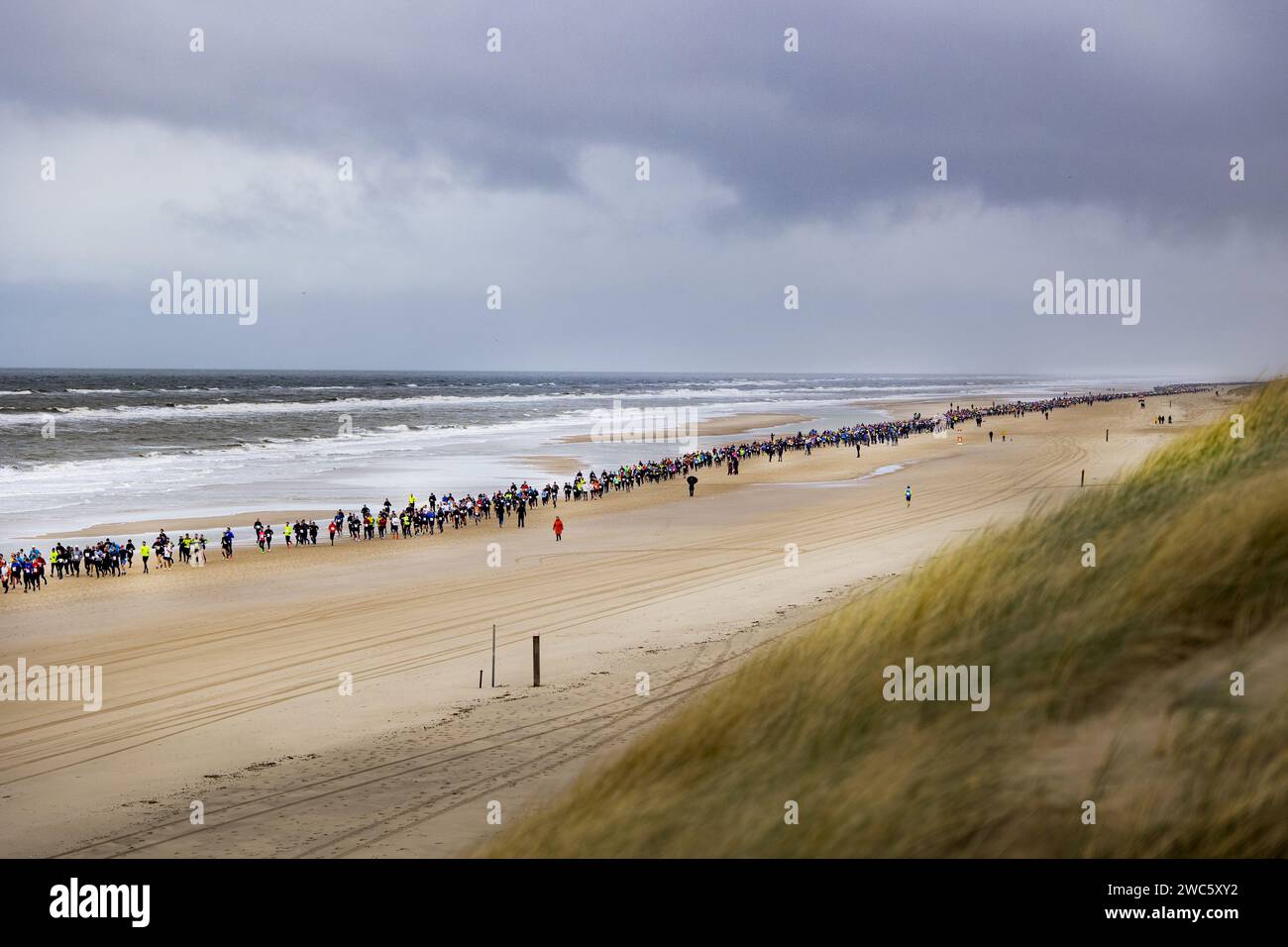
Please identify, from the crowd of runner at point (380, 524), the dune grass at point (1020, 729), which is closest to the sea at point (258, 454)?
the crowd of runner at point (380, 524)

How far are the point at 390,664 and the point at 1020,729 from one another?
14.0 metres

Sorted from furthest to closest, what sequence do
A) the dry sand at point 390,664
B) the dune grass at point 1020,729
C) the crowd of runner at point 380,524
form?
1. the crowd of runner at point 380,524
2. the dry sand at point 390,664
3. the dune grass at point 1020,729

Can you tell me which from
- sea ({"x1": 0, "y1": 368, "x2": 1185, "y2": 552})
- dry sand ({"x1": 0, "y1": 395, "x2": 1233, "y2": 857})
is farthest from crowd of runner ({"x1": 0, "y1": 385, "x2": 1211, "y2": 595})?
sea ({"x1": 0, "y1": 368, "x2": 1185, "y2": 552})

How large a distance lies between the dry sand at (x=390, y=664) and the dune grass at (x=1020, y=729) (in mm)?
2382

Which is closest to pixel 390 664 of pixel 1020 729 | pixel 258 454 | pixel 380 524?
pixel 1020 729

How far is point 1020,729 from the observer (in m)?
4.73

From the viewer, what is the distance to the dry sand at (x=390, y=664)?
9.46m

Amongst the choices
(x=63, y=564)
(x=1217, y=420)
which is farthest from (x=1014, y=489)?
(x=63, y=564)

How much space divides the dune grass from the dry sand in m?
2.38

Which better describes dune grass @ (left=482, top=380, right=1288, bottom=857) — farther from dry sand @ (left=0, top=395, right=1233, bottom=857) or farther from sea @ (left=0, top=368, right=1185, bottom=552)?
sea @ (left=0, top=368, right=1185, bottom=552)

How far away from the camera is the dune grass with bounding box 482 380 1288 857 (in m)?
3.94

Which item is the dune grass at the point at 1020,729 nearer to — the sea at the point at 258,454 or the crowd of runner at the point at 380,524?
the crowd of runner at the point at 380,524

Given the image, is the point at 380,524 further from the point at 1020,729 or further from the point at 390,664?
the point at 1020,729
